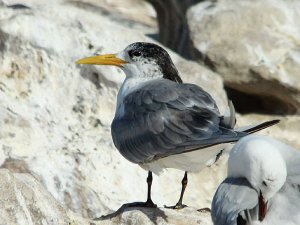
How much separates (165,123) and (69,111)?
2221 mm

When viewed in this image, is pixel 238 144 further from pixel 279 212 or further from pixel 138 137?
pixel 138 137

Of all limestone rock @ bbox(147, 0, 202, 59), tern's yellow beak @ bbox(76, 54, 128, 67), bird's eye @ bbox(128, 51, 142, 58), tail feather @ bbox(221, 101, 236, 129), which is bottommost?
limestone rock @ bbox(147, 0, 202, 59)

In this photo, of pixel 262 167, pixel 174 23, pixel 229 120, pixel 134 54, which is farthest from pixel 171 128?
pixel 174 23

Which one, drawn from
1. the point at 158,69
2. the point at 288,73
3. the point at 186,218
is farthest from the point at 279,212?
the point at 288,73

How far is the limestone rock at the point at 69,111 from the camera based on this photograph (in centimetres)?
1048

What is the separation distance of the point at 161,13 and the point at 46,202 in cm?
728

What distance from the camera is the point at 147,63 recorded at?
9.98m

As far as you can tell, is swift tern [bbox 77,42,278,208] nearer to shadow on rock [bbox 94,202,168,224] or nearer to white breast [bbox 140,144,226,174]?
white breast [bbox 140,144,226,174]

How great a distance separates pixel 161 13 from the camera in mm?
14844

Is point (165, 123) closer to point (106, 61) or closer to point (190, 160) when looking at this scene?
point (190, 160)

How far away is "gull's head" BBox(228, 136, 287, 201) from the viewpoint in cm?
760

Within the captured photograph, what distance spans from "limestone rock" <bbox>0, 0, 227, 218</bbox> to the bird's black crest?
45.5 inches

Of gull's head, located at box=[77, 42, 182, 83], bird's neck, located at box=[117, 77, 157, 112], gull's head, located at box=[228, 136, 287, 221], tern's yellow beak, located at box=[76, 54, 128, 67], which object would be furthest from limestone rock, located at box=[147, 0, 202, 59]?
gull's head, located at box=[228, 136, 287, 221]

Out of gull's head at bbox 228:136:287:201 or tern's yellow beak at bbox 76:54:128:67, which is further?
tern's yellow beak at bbox 76:54:128:67
